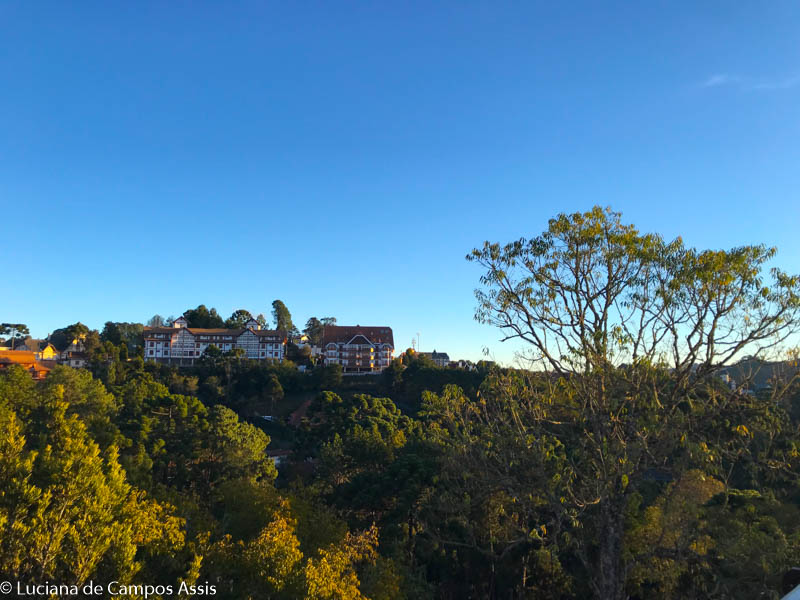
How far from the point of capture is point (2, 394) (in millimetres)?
25719

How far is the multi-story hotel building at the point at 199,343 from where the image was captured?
77.2 meters

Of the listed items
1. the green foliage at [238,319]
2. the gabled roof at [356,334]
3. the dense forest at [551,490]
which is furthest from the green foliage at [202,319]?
the dense forest at [551,490]

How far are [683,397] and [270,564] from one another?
956 centimetres

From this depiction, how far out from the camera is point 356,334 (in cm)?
7662

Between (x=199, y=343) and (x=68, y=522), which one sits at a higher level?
(x=199, y=343)

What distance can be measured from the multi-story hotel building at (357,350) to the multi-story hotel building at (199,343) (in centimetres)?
786

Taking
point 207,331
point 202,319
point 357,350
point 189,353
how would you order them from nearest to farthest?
point 357,350 < point 189,353 < point 207,331 < point 202,319

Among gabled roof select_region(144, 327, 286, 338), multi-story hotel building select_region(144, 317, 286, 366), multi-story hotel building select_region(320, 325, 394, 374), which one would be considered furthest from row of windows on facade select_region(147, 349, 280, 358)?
multi-story hotel building select_region(320, 325, 394, 374)

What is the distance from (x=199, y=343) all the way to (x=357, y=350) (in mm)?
24779

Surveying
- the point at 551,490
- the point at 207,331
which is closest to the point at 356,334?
the point at 207,331

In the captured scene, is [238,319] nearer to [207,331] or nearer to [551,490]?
[207,331]

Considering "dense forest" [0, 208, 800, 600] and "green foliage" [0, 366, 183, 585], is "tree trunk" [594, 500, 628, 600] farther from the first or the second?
"green foliage" [0, 366, 183, 585]

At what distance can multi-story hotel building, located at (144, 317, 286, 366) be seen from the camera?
3039 inches

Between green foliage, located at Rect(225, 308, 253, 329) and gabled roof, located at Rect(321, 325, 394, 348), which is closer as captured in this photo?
gabled roof, located at Rect(321, 325, 394, 348)
